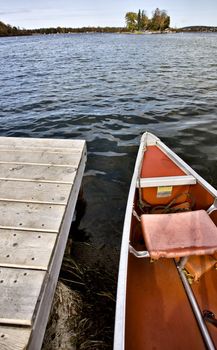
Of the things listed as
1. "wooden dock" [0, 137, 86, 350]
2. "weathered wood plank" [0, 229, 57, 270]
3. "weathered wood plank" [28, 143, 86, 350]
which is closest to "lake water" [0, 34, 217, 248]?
"wooden dock" [0, 137, 86, 350]

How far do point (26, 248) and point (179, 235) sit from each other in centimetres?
153

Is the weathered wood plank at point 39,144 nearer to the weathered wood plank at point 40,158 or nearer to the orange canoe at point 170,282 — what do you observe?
the weathered wood plank at point 40,158

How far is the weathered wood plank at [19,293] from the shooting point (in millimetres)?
1808

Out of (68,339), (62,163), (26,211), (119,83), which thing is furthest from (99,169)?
(119,83)

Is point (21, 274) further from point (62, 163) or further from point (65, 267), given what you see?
point (62, 163)

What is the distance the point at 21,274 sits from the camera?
2.11 meters

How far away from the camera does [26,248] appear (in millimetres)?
2334

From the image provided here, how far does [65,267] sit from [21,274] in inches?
54.8

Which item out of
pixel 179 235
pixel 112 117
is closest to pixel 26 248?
pixel 179 235

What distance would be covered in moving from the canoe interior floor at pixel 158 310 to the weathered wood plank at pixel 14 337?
0.95 metres

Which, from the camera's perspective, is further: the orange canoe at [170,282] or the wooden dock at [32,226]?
the orange canoe at [170,282]

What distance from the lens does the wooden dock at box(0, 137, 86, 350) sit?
1.84 meters

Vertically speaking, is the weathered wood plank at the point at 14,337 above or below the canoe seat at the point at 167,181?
above

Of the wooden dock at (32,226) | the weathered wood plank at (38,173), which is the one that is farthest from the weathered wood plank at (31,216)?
the weathered wood plank at (38,173)
